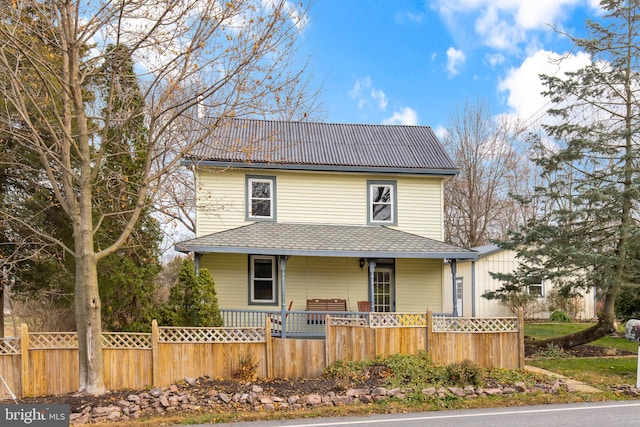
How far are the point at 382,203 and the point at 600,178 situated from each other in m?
6.69

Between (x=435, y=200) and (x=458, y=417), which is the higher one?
(x=435, y=200)

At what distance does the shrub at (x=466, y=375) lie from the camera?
9539mm

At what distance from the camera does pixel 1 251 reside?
506 inches

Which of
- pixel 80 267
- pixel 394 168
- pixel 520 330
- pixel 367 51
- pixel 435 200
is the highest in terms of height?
pixel 367 51

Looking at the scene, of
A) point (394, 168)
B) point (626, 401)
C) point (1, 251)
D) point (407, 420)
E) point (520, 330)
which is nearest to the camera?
point (407, 420)

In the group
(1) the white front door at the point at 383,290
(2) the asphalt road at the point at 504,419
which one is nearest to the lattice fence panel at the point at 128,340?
(2) the asphalt road at the point at 504,419

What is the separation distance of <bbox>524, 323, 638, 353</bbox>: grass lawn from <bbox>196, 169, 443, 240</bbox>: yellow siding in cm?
557

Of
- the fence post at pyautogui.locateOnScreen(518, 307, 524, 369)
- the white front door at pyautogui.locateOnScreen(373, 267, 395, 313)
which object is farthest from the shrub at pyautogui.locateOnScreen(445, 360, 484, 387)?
the white front door at pyautogui.locateOnScreen(373, 267, 395, 313)

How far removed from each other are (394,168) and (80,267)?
10.6 metres

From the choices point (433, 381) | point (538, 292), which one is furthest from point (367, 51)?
point (538, 292)

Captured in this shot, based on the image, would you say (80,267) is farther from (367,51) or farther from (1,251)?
(367,51)

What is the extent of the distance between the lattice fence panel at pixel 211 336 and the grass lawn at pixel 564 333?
10.8m

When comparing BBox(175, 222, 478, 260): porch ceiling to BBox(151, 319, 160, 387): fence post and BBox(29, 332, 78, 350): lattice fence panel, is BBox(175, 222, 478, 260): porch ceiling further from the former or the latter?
BBox(29, 332, 78, 350): lattice fence panel

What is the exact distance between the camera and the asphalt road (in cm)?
758
